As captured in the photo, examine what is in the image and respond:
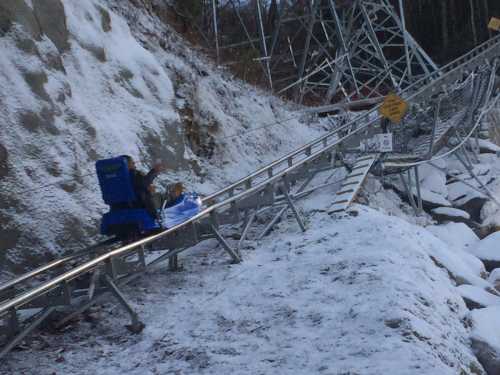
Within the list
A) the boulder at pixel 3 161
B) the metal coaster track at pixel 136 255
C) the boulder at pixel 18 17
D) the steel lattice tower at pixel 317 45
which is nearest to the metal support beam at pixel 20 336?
the metal coaster track at pixel 136 255

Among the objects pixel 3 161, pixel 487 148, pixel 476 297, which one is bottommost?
pixel 476 297

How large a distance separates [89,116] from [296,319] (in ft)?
19.3

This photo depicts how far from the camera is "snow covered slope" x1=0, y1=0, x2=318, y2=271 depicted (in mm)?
8766

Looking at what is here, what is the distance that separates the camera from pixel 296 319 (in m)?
6.65

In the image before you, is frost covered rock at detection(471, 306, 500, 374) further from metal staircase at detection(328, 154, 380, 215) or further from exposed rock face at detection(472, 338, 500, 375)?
metal staircase at detection(328, 154, 380, 215)

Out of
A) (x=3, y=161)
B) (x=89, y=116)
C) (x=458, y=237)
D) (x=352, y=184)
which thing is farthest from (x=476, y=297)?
(x=89, y=116)

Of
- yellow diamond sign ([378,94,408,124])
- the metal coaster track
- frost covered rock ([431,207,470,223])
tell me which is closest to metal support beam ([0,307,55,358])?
the metal coaster track

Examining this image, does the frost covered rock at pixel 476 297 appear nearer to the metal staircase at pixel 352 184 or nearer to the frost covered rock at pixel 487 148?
the metal staircase at pixel 352 184

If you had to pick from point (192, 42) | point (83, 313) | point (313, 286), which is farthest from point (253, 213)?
point (192, 42)

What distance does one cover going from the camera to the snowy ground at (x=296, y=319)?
18.9 ft

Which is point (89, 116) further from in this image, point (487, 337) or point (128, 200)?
point (487, 337)

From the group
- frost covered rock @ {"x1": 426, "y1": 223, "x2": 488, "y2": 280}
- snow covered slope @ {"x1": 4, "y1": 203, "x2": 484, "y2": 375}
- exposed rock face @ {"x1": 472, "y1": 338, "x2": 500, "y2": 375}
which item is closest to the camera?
snow covered slope @ {"x1": 4, "y1": 203, "x2": 484, "y2": 375}

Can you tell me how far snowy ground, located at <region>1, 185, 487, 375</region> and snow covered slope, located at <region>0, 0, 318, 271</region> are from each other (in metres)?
1.80

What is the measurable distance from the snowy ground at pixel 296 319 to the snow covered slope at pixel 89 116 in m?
1.80
